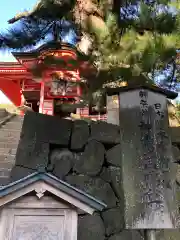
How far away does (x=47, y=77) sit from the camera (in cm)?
521

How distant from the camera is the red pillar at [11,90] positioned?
1040 centimetres

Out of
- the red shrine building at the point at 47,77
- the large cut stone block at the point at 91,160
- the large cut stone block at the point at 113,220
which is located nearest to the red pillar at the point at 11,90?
the red shrine building at the point at 47,77

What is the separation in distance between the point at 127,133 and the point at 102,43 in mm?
1284

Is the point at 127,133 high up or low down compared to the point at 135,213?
up

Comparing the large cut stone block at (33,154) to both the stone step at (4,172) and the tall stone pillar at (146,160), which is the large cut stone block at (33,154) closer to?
the stone step at (4,172)

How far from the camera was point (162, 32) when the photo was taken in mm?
3213

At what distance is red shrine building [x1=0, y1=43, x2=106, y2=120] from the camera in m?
3.48

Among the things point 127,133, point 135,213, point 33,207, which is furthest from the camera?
point 127,133

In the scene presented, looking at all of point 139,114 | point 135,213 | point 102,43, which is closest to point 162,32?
point 102,43

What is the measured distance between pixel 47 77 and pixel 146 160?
3415 mm

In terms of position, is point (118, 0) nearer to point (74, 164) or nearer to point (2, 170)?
point (74, 164)

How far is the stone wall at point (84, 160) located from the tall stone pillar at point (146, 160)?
2.45ft

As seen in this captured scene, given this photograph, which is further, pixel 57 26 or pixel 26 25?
pixel 57 26

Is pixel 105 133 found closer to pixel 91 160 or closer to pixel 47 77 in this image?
pixel 91 160
